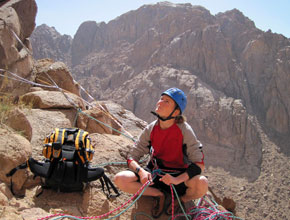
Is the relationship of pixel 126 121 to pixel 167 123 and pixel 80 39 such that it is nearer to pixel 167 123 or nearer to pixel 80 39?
pixel 167 123

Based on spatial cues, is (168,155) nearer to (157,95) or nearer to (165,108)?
(165,108)

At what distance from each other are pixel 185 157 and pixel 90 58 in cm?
4570

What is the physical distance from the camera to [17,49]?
22.5 feet


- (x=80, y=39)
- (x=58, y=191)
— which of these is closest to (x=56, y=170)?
(x=58, y=191)

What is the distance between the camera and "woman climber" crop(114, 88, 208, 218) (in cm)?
240

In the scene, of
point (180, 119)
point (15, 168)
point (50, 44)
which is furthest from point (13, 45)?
point (50, 44)

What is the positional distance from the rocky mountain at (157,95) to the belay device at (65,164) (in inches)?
7.2

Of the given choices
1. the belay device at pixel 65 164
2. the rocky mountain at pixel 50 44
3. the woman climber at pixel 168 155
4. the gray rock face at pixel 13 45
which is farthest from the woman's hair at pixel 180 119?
the rocky mountain at pixel 50 44

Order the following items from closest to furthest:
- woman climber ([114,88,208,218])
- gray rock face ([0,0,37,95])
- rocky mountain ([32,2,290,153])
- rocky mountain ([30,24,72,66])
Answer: woman climber ([114,88,208,218])
gray rock face ([0,0,37,95])
rocky mountain ([32,2,290,153])
rocky mountain ([30,24,72,66])

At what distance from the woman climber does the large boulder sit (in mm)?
1045

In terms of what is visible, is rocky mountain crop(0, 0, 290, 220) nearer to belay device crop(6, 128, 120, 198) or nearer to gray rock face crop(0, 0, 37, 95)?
gray rock face crop(0, 0, 37, 95)

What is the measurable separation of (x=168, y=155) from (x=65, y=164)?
1101mm

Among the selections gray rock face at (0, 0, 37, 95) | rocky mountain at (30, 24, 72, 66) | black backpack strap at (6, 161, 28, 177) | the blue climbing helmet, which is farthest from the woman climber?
rocky mountain at (30, 24, 72, 66)

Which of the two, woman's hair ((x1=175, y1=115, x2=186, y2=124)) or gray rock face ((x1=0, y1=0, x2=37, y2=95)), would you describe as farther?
gray rock face ((x1=0, y1=0, x2=37, y2=95))
